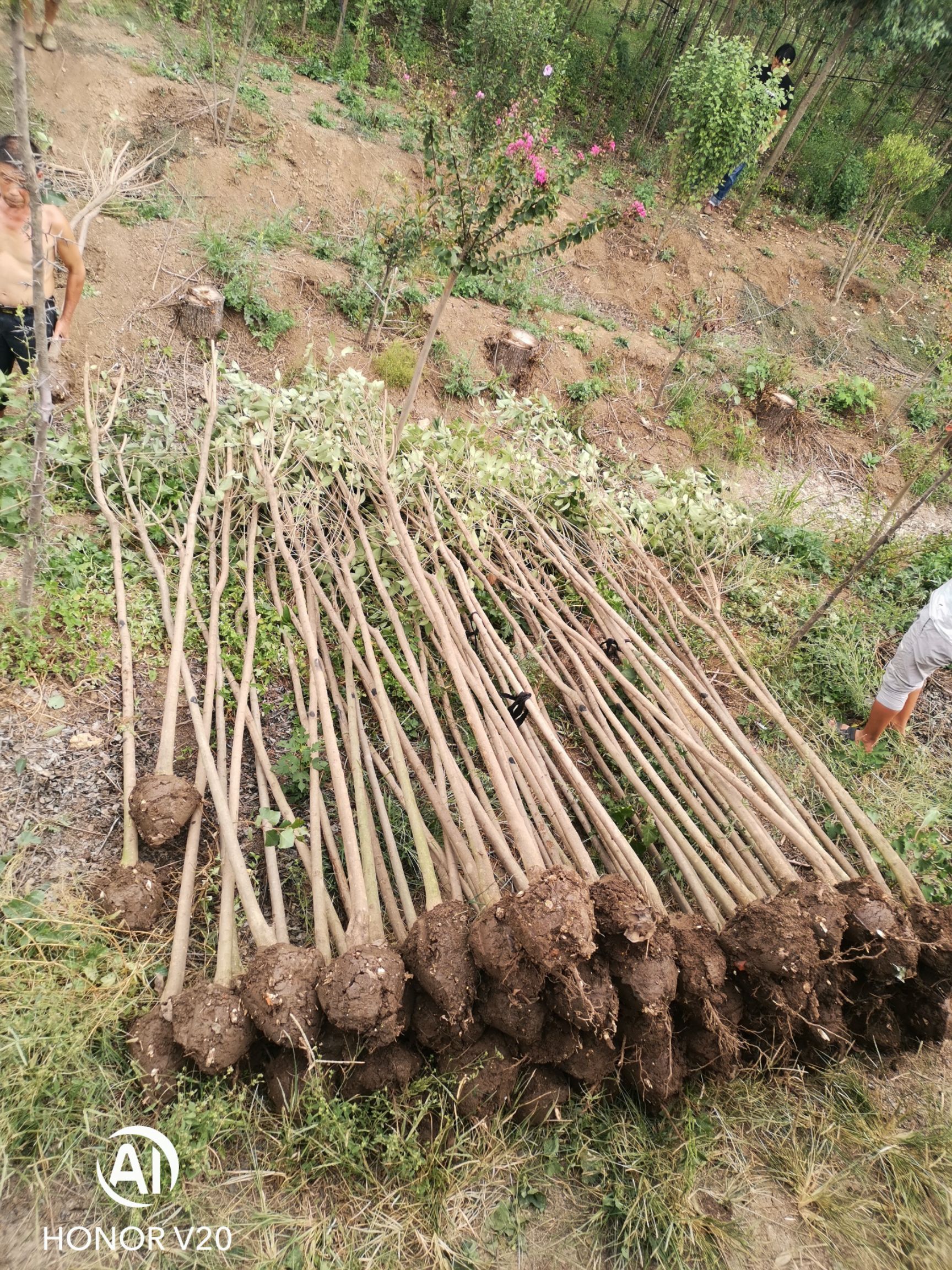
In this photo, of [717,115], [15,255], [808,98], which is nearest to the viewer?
[15,255]

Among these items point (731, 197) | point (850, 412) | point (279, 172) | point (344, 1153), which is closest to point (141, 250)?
point (279, 172)

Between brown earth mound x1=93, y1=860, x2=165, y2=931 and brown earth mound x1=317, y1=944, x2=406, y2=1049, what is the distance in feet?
2.60

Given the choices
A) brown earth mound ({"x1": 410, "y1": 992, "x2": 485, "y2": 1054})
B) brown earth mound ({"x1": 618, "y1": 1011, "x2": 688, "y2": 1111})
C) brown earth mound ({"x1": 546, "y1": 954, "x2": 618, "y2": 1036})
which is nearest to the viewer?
brown earth mound ({"x1": 546, "y1": 954, "x2": 618, "y2": 1036})

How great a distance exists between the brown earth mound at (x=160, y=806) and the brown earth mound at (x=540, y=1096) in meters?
1.68

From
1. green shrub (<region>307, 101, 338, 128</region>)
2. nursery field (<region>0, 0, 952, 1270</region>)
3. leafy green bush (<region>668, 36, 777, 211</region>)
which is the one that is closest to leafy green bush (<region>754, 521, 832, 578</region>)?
nursery field (<region>0, 0, 952, 1270</region>)

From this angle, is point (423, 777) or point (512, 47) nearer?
point (423, 777)

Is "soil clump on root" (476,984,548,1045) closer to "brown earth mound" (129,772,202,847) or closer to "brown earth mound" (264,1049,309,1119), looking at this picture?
"brown earth mound" (264,1049,309,1119)

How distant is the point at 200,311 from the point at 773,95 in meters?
7.92

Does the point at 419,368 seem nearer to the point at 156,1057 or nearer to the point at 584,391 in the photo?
the point at 584,391

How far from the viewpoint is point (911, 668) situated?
14.1 ft

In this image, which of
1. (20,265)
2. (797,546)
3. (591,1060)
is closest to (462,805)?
(591,1060)

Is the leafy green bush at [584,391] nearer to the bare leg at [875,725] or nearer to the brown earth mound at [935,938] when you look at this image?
the bare leg at [875,725]

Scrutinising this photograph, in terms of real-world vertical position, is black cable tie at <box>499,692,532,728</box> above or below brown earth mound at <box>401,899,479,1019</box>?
above

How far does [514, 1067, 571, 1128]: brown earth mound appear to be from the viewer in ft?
8.29
